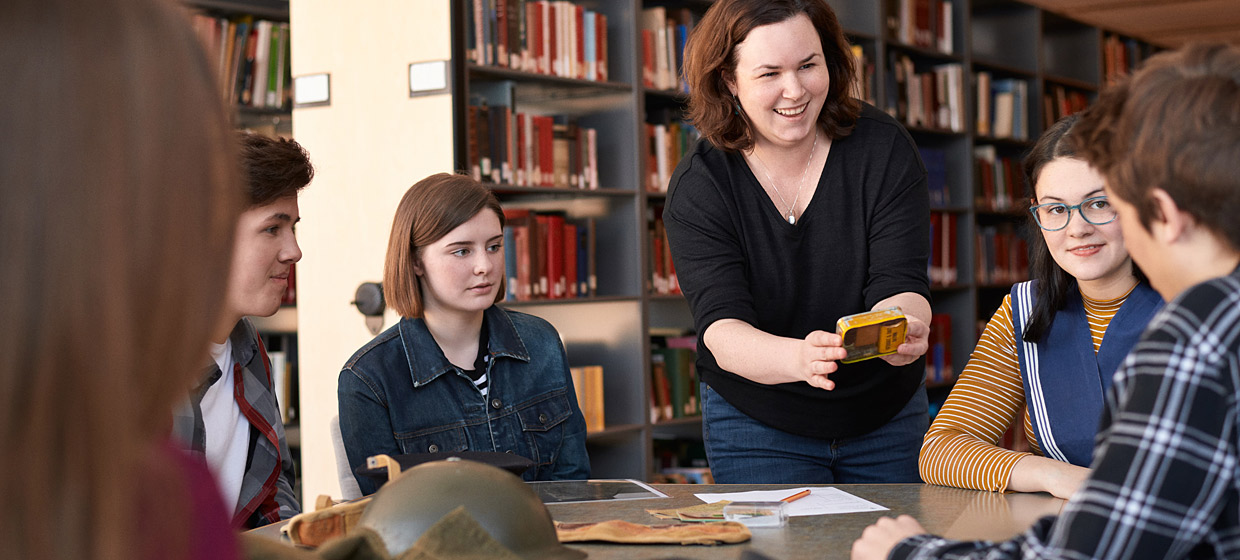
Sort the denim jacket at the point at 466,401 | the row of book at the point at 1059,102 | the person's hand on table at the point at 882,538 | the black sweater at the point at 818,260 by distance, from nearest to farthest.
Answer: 1. the person's hand on table at the point at 882,538
2. the black sweater at the point at 818,260
3. the denim jacket at the point at 466,401
4. the row of book at the point at 1059,102

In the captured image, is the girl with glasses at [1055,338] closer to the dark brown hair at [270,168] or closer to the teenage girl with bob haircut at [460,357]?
the teenage girl with bob haircut at [460,357]

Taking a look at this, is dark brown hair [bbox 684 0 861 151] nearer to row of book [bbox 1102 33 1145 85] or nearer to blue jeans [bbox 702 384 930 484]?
blue jeans [bbox 702 384 930 484]

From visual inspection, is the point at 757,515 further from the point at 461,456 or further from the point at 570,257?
the point at 570,257

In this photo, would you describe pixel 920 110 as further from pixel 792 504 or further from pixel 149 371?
pixel 149 371

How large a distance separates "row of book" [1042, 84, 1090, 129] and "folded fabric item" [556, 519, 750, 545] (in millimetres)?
5353

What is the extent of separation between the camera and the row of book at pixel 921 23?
5242mm

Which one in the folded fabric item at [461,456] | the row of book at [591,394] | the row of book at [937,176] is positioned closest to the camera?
the folded fabric item at [461,456]

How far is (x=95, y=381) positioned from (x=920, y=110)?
5.18m

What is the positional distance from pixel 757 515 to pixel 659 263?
2.79 m

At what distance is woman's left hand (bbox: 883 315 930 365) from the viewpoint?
187cm

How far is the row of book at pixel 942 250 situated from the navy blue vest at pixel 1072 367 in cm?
356

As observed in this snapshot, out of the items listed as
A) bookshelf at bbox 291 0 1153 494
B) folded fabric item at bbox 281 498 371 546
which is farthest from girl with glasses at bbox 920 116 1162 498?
bookshelf at bbox 291 0 1153 494

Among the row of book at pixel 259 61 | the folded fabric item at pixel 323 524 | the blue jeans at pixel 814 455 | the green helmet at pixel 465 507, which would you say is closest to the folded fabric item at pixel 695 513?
the green helmet at pixel 465 507

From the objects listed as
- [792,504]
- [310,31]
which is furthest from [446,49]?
[792,504]
